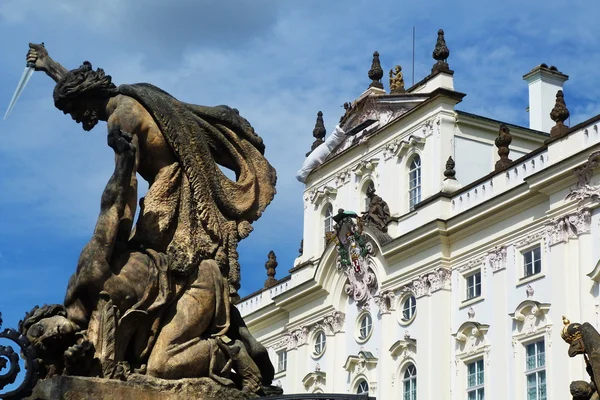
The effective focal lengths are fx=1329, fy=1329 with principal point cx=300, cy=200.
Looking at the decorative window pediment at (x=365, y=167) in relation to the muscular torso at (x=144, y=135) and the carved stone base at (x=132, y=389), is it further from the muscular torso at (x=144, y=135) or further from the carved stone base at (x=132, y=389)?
the carved stone base at (x=132, y=389)

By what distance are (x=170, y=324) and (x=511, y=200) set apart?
89.5 feet

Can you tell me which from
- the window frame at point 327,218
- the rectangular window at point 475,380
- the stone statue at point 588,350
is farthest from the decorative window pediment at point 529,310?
the stone statue at point 588,350

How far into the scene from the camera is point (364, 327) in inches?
1489

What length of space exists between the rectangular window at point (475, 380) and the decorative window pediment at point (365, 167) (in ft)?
26.1

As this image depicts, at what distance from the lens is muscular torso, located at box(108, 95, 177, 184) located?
626cm

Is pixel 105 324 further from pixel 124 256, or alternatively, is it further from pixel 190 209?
pixel 190 209

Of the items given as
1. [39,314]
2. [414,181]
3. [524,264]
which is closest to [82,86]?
[39,314]

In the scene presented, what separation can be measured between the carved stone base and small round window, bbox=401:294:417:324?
98.3ft

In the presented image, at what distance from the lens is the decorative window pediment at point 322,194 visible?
41316 mm

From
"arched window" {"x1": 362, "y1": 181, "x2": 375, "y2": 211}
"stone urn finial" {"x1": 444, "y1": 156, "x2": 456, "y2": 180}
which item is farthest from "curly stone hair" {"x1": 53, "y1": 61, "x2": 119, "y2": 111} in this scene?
"arched window" {"x1": 362, "y1": 181, "x2": 375, "y2": 211}

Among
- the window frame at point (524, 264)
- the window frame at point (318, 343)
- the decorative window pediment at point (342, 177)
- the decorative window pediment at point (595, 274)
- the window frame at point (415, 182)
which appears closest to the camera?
the decorative window pediment at point (595, 274)

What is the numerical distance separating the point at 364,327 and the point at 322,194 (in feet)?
18.8

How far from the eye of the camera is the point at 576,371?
29.2 metres

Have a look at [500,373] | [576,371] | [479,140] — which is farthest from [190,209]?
[479,140]
